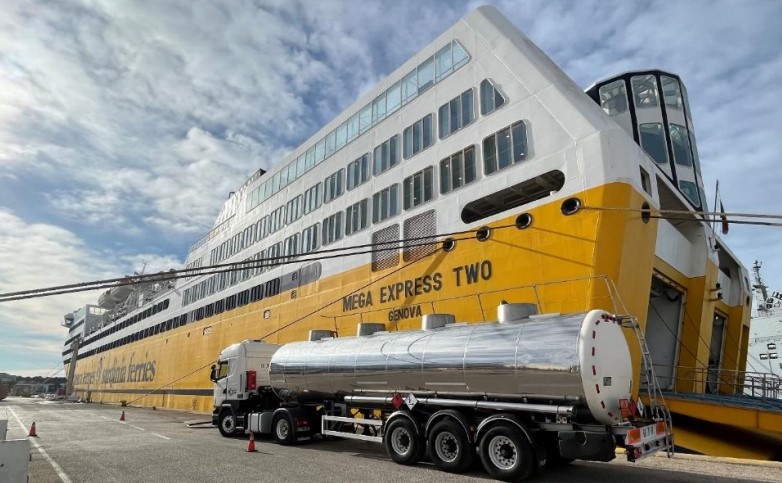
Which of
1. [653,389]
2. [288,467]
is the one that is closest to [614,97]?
[653,389]

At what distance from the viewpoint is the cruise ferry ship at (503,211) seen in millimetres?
12633

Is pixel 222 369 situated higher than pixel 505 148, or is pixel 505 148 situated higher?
pixel 505 148

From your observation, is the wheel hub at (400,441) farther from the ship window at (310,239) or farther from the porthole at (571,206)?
the ship window at (310,239)

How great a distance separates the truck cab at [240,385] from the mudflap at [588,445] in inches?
449

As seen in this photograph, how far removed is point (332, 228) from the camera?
2320cm

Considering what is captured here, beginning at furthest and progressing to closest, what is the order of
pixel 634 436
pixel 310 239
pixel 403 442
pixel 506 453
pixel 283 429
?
pixel 310 239 < pixel 283 429 < pixel 403 442 < pixel 506 453 < pixel 634 436

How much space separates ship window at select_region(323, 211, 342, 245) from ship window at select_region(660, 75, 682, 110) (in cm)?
1453

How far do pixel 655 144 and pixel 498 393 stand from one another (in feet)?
47.5

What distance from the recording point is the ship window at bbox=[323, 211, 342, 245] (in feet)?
74.5

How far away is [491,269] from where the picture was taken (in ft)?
47.7

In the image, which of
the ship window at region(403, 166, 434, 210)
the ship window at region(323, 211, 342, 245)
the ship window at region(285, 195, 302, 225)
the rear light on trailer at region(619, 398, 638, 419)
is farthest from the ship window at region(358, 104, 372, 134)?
the rear light on trailer at region(619, 398, 638, 419)

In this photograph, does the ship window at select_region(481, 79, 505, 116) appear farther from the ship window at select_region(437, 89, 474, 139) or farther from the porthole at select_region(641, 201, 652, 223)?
→ the porthole at select_region(641, 201, 652, 223)

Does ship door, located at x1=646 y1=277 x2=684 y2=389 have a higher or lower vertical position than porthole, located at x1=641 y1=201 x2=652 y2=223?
lower

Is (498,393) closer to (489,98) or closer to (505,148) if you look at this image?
(505,148)
